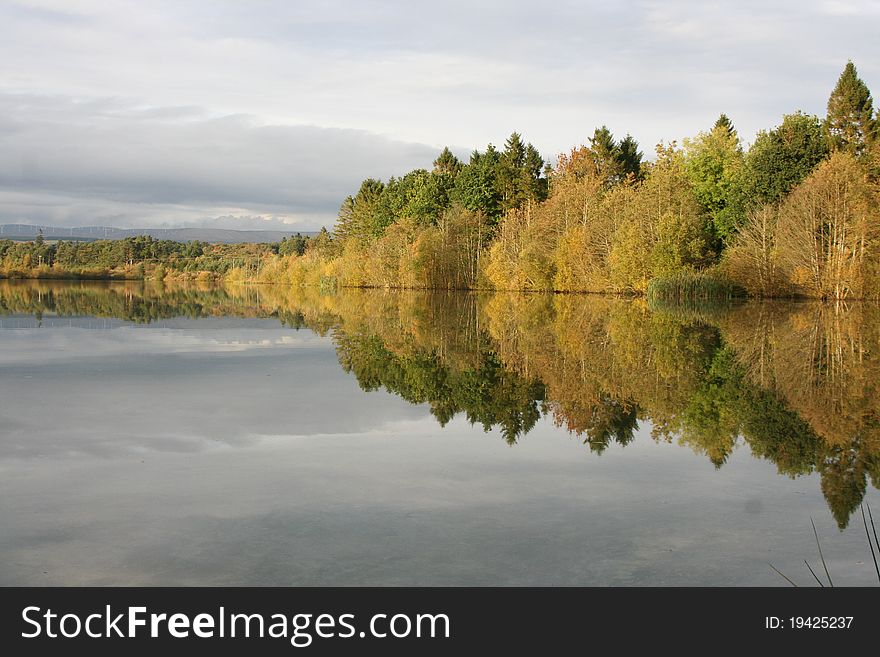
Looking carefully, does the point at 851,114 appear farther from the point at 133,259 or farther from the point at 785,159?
the point at 133,259

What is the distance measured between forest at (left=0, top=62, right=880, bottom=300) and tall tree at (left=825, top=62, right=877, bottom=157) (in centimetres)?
9

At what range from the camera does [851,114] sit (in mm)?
55406

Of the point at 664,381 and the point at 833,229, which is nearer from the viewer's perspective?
the point at 664,381

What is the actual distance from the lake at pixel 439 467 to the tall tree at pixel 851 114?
4537 cm

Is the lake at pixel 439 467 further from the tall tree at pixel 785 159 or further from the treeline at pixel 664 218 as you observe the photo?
the tall tree at pixel 785 159

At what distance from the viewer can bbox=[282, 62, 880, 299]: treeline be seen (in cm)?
4003

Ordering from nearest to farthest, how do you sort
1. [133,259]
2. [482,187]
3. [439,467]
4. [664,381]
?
[439,467], [664,381], [482,187], [133,259]

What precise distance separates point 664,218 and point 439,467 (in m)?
39.6

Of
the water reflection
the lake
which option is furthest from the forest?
the lake

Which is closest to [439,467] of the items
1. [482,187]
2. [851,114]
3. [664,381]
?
[664,381]

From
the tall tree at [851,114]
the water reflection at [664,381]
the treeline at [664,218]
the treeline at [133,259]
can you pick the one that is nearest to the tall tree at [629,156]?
the treeline at [664,218]

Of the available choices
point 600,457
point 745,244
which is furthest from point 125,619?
point 745,244

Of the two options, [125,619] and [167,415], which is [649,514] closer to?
[125,619]

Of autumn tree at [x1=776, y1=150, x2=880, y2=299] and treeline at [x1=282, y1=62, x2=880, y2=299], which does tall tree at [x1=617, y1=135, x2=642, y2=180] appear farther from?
autumn tree at [x1=776, y1=150, x2=880, y2=299]
